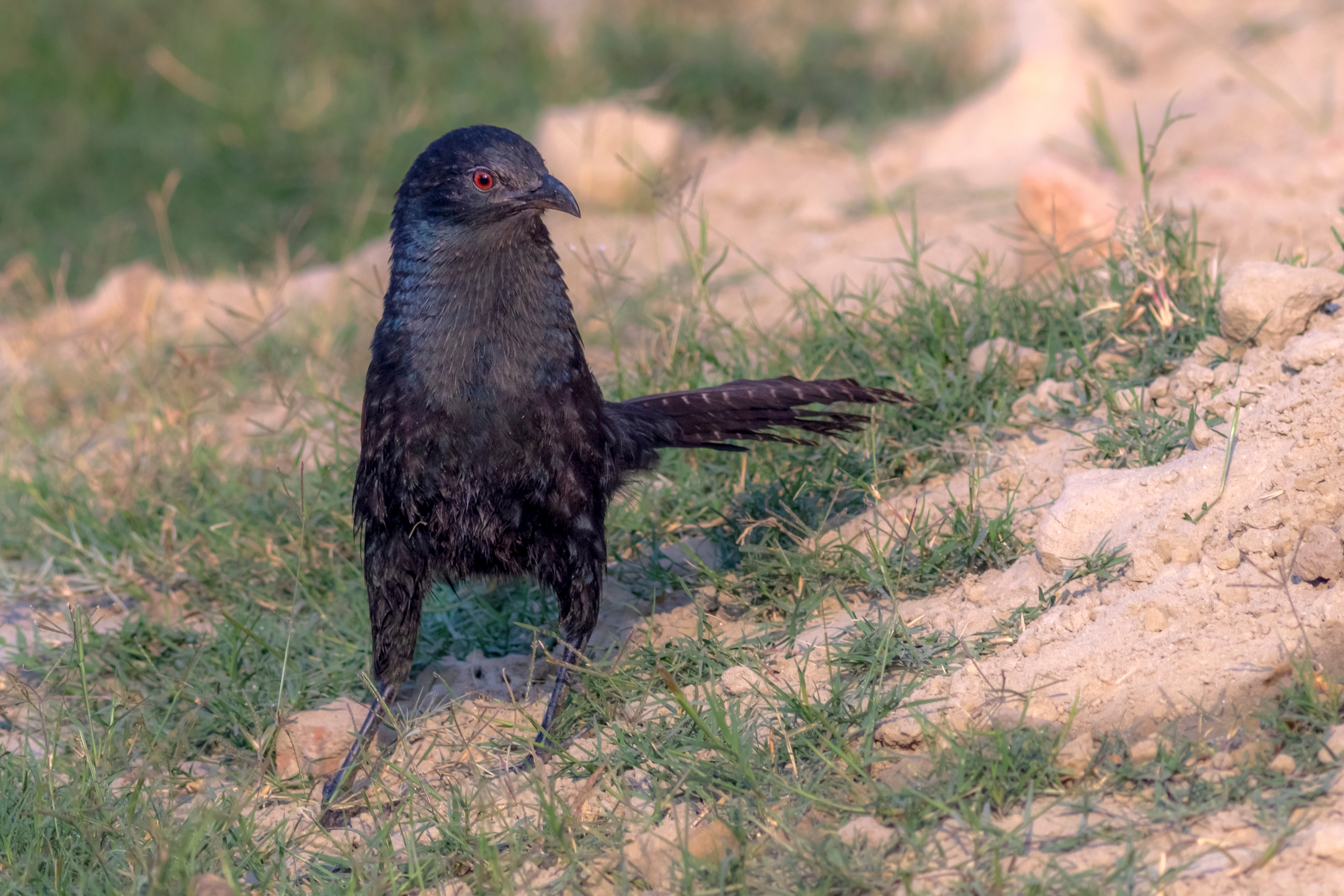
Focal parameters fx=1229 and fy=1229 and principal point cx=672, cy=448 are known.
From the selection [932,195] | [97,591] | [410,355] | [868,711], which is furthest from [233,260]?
[868,711]

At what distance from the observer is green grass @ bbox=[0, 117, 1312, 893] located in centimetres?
231

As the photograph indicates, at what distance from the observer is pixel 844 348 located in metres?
3.95

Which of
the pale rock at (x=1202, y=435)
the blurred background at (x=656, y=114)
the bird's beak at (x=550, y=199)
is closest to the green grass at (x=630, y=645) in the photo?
the pale rock at (x=1202, y=435)

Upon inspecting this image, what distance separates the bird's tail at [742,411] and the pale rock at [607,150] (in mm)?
2743

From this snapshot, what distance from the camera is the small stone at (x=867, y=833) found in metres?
2.25

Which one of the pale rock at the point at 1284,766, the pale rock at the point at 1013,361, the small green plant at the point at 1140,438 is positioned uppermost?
the pale rock at the point at 1013,361

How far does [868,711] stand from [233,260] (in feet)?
17.5

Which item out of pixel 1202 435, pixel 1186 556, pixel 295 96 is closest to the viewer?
pixel 1186 556

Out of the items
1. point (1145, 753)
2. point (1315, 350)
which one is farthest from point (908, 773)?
point (1315, 350)

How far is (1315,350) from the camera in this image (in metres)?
2.94

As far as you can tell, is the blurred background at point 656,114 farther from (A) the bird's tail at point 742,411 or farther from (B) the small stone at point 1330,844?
(B) the small stone at point 1330,844

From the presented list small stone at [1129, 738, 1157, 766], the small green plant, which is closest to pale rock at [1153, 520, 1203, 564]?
the small green plant

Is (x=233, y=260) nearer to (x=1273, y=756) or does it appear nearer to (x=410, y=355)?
(x=410, y=355)

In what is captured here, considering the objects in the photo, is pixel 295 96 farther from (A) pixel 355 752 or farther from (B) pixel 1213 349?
(B) pixel 1213 349
